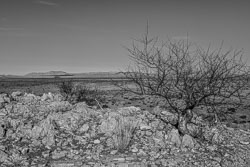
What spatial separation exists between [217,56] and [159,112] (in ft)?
9.83

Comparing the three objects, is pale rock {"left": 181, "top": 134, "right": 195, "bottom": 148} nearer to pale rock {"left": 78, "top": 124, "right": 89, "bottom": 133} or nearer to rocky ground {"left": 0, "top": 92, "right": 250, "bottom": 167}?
rocky ground {"left": 0, "top": 92, "right": 250, "bottom": 167}

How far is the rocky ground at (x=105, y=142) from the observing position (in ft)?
17.6

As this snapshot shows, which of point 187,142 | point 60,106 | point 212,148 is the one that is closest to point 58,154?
point 60,106

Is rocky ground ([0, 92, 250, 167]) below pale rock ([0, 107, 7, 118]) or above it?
below

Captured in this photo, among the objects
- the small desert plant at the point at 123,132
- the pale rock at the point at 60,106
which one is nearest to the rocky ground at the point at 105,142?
the small desert plant at the point at 123,132

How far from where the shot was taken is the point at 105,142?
612 centimetres

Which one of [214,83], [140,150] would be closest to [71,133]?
[140,150]

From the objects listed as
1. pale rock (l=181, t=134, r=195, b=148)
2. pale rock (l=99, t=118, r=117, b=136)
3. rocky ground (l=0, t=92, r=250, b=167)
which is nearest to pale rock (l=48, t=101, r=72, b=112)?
rocky ground (l=0, t=92, r=250, b=167)

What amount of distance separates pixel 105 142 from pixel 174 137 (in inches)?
68.8

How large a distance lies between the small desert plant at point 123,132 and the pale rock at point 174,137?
3.24 feet

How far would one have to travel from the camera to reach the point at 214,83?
20.4 ft

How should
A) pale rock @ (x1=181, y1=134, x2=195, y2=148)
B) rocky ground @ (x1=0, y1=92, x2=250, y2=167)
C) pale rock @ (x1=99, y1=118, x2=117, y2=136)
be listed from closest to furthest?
rocky ground @ (x1=0, y1=92, x2=250, y2=167) < pale rock @ (x1=181, y1=134, x2=195, y2=148) < pale rock @ (x1=99, y1=118, x2=117, y2=136)

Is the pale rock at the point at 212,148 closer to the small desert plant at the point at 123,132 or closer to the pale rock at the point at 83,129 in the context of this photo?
the small desert plant at the point at 123,132

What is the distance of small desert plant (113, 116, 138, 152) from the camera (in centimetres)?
577
